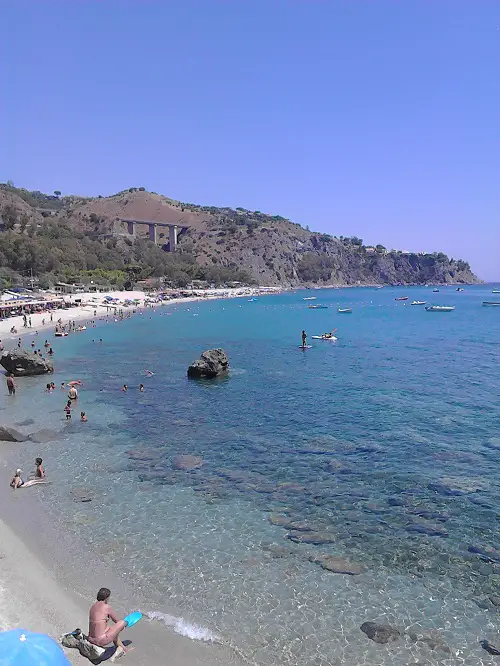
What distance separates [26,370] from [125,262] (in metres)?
136

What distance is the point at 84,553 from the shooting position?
1365cm

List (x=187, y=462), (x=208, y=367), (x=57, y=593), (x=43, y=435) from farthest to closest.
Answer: (x=208, y=367) < (x=43, y=435) < (x=187, y=462) < (x=57, y=593)

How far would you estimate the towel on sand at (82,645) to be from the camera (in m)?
9.48

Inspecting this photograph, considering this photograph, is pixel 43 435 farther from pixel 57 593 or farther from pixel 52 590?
pixel 57 593

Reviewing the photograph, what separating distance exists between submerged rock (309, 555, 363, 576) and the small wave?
3.75 meters

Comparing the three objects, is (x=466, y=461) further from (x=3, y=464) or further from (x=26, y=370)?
(x=26, y=370)

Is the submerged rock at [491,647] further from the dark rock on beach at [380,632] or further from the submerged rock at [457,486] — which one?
the submerged rock at [457,486]

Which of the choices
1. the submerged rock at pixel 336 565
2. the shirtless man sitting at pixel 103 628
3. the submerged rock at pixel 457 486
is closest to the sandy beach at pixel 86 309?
the submerged rock at pixel 457 486

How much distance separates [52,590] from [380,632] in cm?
729

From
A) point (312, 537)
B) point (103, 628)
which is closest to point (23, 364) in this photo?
point (312, 537)

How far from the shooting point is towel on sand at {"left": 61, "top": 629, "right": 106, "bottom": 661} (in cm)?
948

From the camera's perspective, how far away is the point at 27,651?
656 cm

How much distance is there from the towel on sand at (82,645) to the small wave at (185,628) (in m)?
1.59

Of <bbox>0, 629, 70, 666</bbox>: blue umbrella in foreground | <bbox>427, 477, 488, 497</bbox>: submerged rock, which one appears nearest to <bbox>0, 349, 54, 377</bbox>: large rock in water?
<bbox>427, 477, 488, 497</bbox>: submerged rock
